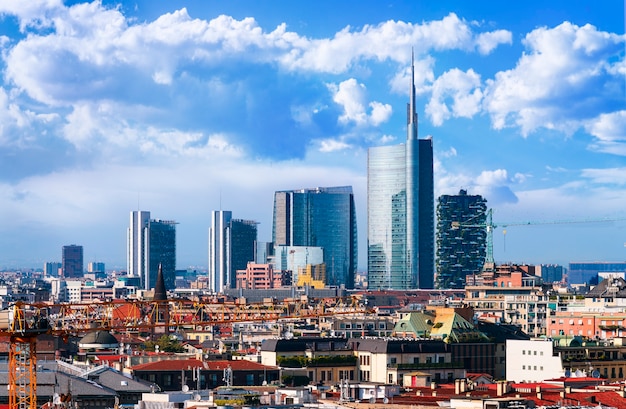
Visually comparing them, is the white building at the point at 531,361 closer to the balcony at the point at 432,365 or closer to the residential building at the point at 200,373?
the balcony at the point at 432,365

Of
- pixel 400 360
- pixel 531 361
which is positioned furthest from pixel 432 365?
pixel 531 361

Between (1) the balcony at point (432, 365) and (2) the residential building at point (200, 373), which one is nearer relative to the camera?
(2) the residential building at point (200, 373)

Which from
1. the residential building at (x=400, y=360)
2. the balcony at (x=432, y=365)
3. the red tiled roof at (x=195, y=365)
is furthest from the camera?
the balcony at (x=432, y=365)

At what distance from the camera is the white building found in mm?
112938

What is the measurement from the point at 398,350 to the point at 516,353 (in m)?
7.21

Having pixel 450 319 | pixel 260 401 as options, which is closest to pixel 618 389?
pixel 260 401

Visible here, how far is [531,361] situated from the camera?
115 metres

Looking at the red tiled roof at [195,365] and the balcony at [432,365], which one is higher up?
the red tiled roof at [195,365]

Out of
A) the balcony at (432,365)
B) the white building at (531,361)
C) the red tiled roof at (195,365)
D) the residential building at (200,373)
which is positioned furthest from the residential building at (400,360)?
the residential building at (200,373)

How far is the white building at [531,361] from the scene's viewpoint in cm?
11294

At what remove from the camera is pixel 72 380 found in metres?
83.4

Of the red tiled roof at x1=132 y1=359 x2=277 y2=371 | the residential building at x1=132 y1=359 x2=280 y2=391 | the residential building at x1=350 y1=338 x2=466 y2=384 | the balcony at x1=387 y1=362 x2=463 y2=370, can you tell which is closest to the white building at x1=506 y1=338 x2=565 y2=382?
the residential building at x1=350 y1=338 x2=466 y2=384

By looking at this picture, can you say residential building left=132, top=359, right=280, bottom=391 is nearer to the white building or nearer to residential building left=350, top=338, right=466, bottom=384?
residential building left=350, top=338, right=466, bottom=384

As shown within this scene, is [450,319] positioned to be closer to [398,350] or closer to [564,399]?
[398,350]
